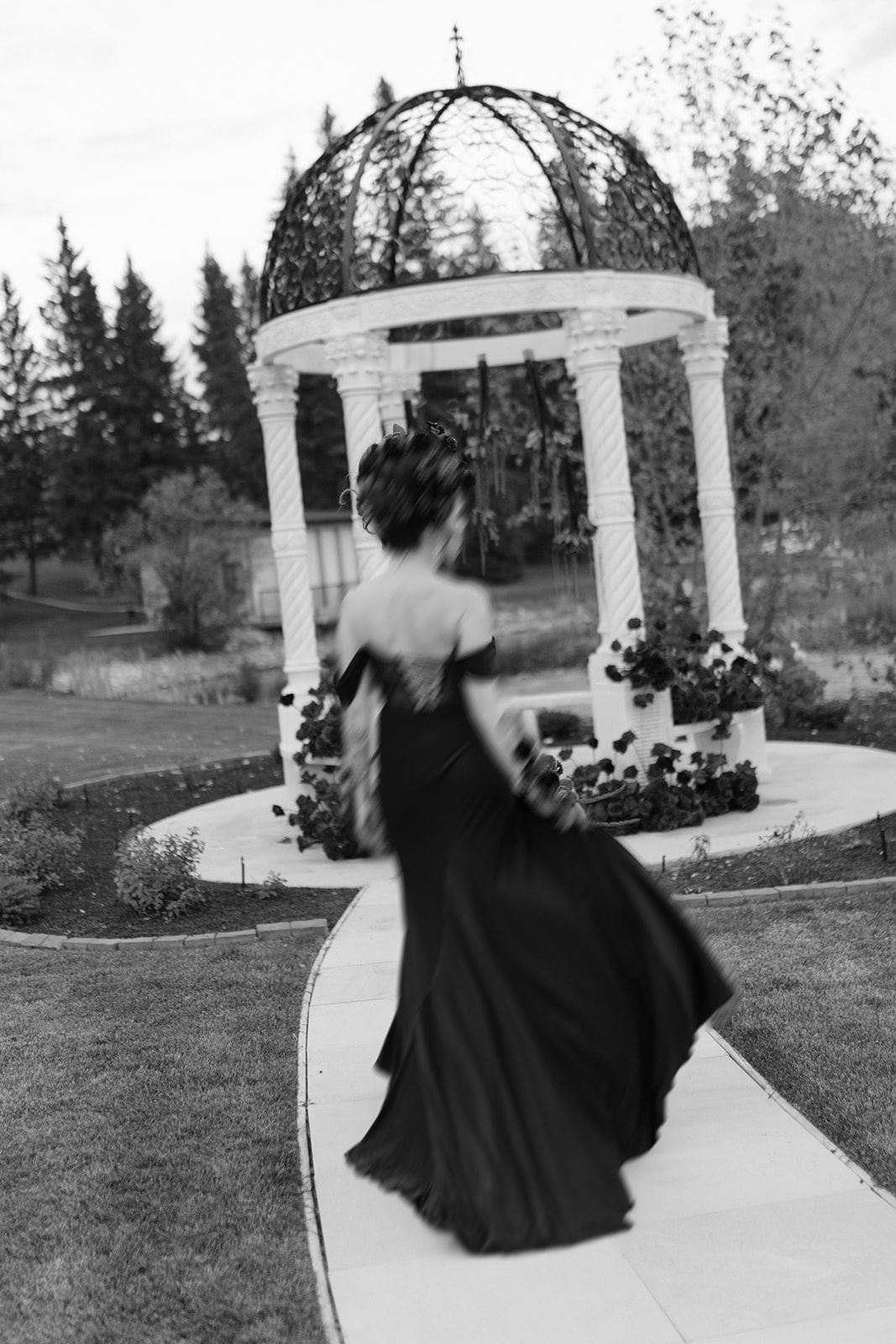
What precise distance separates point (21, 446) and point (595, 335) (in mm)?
48598

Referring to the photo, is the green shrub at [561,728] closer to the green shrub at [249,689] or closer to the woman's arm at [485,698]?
the woman's arm at [485,698]

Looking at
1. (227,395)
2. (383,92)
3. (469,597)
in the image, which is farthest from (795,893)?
(227,395)

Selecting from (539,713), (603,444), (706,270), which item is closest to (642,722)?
(603,444)

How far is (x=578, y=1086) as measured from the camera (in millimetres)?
3836

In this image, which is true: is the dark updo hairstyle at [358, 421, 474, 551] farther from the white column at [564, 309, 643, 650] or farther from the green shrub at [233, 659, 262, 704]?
the green shrub at [233, 659, 262, 704]

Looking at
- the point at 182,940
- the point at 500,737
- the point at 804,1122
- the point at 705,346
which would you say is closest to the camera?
the point at 500,737

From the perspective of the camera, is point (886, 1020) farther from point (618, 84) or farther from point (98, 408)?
point (98, 408)

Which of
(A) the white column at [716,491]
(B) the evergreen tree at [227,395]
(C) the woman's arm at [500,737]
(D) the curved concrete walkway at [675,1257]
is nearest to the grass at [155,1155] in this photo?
(D) the curved concrete walkway at [675,1257]

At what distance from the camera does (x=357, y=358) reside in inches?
359

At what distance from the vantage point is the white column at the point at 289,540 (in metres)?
10.4

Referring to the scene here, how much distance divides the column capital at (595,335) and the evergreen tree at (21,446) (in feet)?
143

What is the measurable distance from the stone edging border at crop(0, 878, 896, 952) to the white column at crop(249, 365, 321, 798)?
303cm

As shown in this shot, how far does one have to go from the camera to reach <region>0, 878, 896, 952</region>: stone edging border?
724 cm

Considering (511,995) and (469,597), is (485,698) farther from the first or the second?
(511,995)
